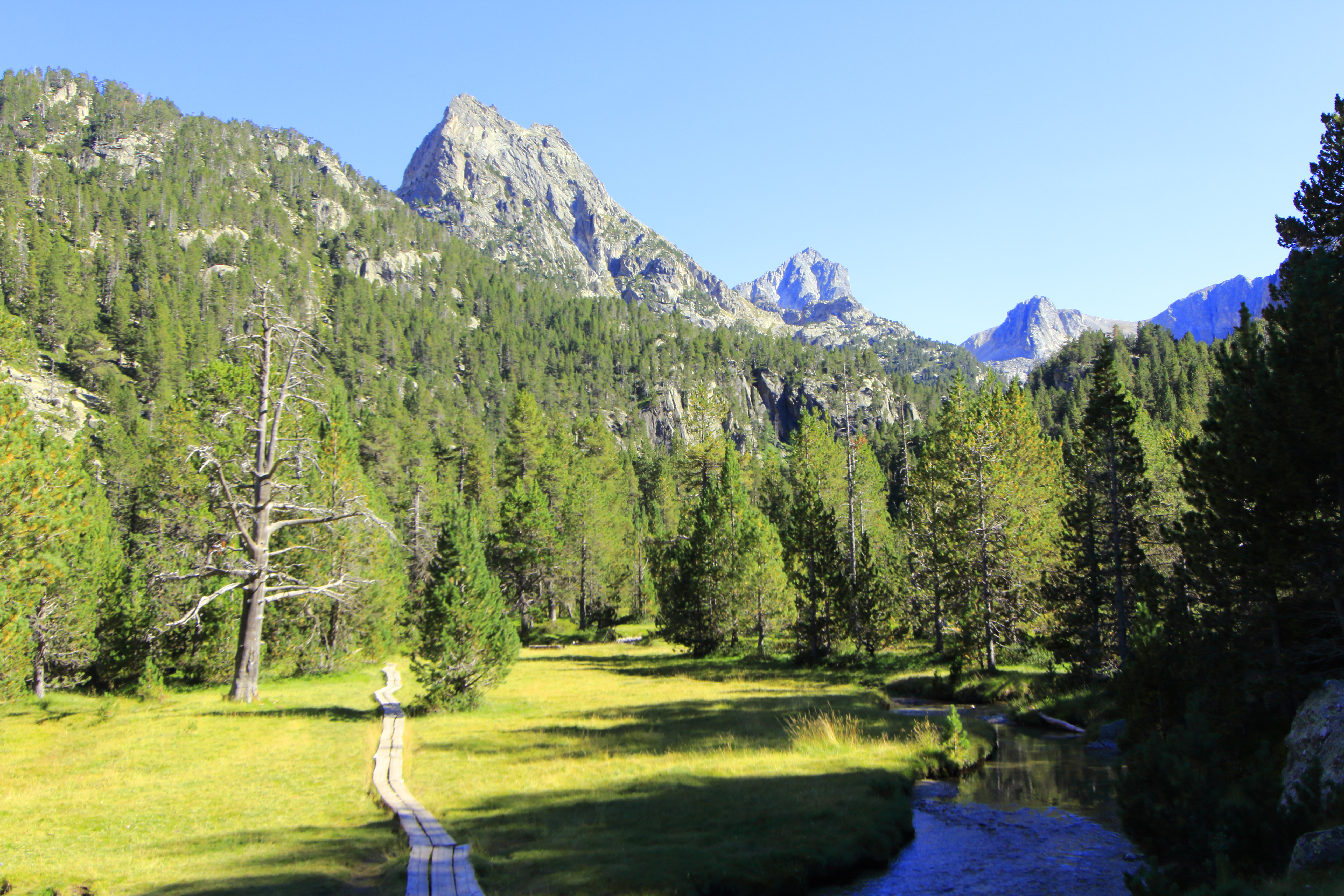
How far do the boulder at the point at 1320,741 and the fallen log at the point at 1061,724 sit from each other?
12806 millimetres

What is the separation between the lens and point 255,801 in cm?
1359

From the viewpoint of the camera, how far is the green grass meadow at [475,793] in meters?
10.1

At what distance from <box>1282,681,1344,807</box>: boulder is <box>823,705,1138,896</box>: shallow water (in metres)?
2.89

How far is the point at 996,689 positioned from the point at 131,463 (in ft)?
210

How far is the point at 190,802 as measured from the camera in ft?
44.5

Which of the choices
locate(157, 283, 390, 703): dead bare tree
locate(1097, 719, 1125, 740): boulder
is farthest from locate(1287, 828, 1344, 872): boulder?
locate(157, 283, 390, 703): dead bare tree

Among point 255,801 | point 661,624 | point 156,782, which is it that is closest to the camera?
point 255,801

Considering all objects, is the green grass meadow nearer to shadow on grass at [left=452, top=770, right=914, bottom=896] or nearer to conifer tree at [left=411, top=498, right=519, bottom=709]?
shadow on grass at [left=452, top=770, right=914, bottom=896]

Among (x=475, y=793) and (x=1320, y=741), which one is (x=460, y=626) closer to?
(x=475, y=793)

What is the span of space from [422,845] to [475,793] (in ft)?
11.5

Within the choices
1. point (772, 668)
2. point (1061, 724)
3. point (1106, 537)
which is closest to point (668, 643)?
point (772, 668)

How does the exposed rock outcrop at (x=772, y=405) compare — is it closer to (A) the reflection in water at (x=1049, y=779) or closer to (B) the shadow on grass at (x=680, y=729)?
(B) the shadow on grass at (x=680, y=729)

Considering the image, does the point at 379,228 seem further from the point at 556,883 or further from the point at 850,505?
the point at 556,883

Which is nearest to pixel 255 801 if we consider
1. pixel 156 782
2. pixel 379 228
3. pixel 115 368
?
pixel 156 782
